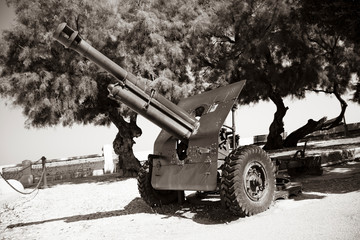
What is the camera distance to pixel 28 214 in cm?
663

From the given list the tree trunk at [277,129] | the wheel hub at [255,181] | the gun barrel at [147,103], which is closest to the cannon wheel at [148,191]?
the gun barrel at [147,103]

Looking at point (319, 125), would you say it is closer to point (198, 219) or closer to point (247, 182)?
point (247, 182)

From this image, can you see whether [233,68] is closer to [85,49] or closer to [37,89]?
[37,89]

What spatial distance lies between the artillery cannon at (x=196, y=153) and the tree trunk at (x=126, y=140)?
6.11m

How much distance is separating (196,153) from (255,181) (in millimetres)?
925

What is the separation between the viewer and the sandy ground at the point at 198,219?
3.61 meters

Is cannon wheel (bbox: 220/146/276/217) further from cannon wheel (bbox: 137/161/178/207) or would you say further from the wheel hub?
cannon wheel (bbox: 137/161/178/207)

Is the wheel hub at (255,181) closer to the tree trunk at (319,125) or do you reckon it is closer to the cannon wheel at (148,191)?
the cannon wheel at (148,191)

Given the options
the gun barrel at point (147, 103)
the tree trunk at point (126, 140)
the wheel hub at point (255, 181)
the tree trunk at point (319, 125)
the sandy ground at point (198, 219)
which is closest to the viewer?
the sandy ground at point (198, 219)

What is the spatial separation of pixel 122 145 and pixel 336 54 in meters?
8.39

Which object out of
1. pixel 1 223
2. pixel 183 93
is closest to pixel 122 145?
pixel 183 93

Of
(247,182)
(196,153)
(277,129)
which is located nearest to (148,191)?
(196,153)

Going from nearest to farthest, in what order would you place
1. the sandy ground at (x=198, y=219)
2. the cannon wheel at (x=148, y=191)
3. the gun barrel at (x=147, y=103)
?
1. the sandy ground at (x=198, y=219)
2. the gun barrel at (x=147, y=103)
3. the cannon wheel at (x=148, y=191)

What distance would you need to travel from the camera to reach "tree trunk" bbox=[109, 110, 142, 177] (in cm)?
1141
